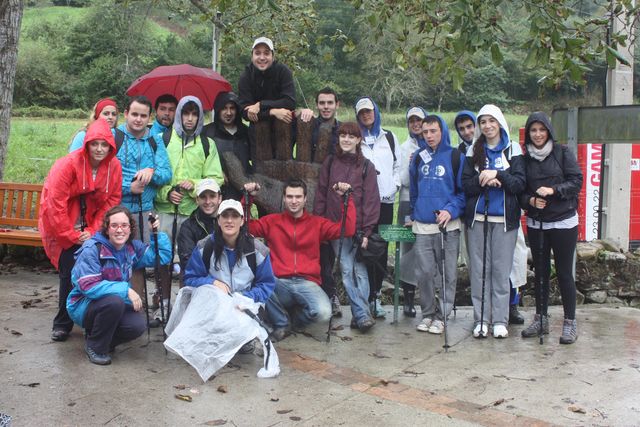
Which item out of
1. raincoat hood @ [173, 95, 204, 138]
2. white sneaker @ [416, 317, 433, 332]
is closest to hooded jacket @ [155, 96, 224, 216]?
raincoat hood @ [173, 95, 204, 138]

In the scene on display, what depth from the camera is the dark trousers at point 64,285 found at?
5.56 meters

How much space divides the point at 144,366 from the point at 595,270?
556 cm

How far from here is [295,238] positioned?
19.5 feet

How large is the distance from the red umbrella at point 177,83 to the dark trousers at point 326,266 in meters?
2.01

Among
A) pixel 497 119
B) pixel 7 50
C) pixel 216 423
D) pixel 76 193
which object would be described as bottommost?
pixel 216 423

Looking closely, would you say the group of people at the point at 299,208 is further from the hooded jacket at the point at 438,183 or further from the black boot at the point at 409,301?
the black boot at the point at 409,301

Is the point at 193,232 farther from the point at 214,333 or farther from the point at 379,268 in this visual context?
the point at 379,268

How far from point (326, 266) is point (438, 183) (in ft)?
4.37

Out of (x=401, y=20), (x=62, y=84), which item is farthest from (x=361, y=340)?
(x=62, y=84)

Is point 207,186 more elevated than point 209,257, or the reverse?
point 207,186

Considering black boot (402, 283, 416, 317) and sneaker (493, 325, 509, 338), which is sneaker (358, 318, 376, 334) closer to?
black boot (402, 283, 416, 317)

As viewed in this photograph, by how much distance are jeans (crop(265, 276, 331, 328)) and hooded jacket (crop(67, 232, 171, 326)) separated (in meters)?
1.26

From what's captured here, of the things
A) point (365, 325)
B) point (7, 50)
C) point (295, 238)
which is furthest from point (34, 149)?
point (365, 325)

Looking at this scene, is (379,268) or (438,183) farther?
(379,268)
